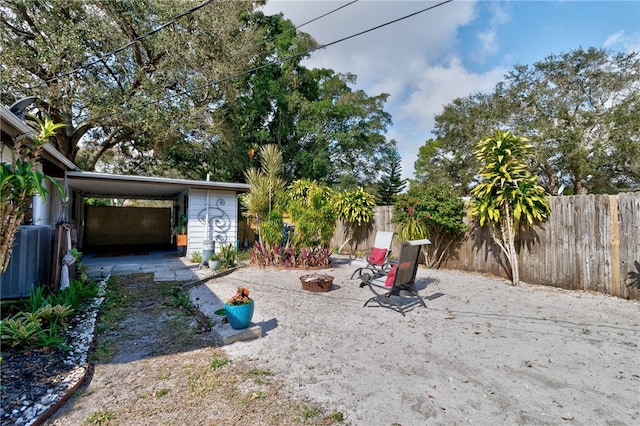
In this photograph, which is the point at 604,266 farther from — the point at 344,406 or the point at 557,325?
the point at 344,406

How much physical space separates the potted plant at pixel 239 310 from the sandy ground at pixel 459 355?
232 mm

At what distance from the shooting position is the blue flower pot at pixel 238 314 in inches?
140

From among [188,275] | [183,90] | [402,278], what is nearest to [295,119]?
[183,90]

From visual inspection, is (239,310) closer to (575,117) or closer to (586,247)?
(586,247)

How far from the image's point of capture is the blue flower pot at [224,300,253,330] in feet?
11.6

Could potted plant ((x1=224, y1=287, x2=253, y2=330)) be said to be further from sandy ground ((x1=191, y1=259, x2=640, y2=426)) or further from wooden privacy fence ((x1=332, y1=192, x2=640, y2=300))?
wooden privacy fence ((x1=332, y1=192, x2=640, y2=300))

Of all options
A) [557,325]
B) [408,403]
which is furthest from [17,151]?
[557,325]

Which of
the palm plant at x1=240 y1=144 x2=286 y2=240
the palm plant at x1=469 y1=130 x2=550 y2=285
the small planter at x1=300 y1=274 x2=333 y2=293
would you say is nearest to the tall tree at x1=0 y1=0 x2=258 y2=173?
the palm plant at x1=240 y1=144 x2=286 y2=240

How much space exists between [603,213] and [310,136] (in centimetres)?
1441

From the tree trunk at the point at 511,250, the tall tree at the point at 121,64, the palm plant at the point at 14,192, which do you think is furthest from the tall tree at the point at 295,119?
the palm plant at the point at 14,192

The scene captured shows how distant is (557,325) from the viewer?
13.4 feet

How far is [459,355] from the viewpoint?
3.21m

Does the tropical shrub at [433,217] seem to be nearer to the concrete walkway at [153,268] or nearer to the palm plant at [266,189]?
the palm plant at [266,189]

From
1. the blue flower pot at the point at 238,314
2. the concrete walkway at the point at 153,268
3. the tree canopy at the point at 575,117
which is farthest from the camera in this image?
the tree canopy at the point at 575,117
